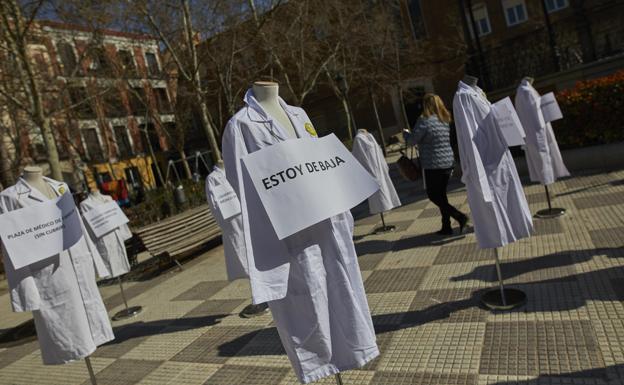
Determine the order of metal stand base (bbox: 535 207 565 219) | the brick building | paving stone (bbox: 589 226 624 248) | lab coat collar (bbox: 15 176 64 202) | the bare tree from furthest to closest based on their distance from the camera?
the brick building < the bare tree < metal stand base (bbox: 535 207 565 219) < paving stone (bbox: 589 226 624 248) < lab coat collar (bbox: 15 176 64 202)

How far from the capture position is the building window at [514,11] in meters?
27.5

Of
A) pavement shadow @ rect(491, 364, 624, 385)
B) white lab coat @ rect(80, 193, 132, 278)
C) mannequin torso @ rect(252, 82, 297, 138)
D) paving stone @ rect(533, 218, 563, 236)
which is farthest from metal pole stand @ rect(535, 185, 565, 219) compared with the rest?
white lab coat @ rect(80, 193, 132, 278)

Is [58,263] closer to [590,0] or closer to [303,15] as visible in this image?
[303,15]

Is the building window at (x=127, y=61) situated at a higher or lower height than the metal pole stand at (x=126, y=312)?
higher

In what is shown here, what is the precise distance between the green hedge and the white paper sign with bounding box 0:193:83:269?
9.05 meters

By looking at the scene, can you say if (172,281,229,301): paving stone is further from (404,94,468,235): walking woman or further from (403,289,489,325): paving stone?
(404,94,468,235): walking woman

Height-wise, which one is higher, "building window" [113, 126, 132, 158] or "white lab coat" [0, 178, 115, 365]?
"building window" [113, 126, 132, 158]

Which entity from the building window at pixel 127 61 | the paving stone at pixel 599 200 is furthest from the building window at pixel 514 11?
the paving stone at pixel 599 200

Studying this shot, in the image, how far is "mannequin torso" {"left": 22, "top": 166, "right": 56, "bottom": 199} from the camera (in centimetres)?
416

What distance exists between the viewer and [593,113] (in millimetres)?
8867

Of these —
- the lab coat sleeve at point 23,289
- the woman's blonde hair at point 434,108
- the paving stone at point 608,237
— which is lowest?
the paving stone at point 608,237

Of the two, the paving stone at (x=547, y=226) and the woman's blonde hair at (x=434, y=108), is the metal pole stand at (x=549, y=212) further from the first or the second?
the woman's blonde hair at (x=434, y=108)

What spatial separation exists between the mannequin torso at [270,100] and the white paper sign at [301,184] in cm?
36

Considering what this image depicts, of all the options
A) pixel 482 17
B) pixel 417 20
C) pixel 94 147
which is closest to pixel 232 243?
pixel 417 20
